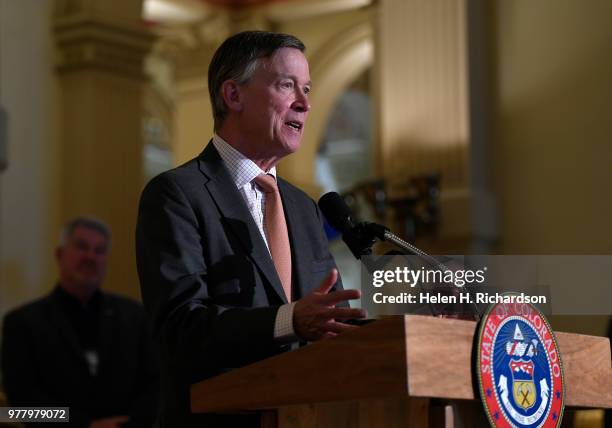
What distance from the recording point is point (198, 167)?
8.61ft

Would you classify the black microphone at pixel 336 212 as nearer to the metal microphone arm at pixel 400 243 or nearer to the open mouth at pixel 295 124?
the metal microphone arm at pixel 400 243

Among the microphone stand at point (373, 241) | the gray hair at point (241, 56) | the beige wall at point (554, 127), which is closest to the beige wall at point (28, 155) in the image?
the beige wall at point (554, 127)

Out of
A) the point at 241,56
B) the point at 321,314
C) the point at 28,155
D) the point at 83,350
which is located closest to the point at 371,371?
the point at 321,314

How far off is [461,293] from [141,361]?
11.3 ft

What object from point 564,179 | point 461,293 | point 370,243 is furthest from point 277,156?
point 564,179

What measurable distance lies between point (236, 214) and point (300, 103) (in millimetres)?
298

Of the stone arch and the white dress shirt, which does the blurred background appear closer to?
the white dress shirt

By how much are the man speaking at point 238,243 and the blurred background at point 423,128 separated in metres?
4.62

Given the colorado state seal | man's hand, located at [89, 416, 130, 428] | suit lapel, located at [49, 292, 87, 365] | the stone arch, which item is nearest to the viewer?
the colorado state seal

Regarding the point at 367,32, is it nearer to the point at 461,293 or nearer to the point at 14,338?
the point at 14,338

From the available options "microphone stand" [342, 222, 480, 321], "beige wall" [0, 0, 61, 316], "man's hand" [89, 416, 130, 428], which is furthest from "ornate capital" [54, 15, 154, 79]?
"microphone stand" [342, 222, 480, 321]

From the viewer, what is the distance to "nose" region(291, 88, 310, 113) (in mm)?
2623

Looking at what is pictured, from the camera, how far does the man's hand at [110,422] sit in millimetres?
4949

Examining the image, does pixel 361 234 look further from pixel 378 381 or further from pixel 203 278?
pixel 378 381
